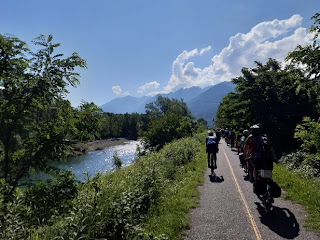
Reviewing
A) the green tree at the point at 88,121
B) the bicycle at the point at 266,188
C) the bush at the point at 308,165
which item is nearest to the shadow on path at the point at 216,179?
the bush at the point at 308,165

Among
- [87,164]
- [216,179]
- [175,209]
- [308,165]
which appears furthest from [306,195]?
[87,164]

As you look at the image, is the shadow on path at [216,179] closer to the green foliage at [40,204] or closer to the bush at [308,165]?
the bush at [308,165]

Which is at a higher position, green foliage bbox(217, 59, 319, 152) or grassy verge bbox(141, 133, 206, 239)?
green foliage bbox(217, 59, 319, 152)

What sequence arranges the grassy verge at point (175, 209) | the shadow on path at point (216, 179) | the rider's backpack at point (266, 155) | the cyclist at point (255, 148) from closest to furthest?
the grassy verge at point (175, 209) → the rider's backpack at point (266, 155) → the cyclist at point (255, 148) → the shadow on path at point (216, 179)

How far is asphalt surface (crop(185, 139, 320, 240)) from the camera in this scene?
6.36 meters

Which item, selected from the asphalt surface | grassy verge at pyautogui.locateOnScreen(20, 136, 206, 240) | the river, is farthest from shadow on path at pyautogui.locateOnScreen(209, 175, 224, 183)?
the river

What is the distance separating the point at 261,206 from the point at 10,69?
751cm

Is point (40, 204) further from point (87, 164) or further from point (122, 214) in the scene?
point (87, 164)

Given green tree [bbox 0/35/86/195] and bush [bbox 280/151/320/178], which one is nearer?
green tree [bbox 0/35/86/195]

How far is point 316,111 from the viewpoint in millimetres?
23922

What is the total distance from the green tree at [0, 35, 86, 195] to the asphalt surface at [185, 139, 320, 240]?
3.76 meters

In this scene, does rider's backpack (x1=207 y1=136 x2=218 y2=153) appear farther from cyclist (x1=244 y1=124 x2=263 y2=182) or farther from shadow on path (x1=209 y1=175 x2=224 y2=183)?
cyclist (x1=244 y1=124 x2=263 y2=182)

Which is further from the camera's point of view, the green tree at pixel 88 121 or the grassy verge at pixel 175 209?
the grassy verge at pixel 175 209

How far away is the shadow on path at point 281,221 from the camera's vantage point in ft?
20.8
